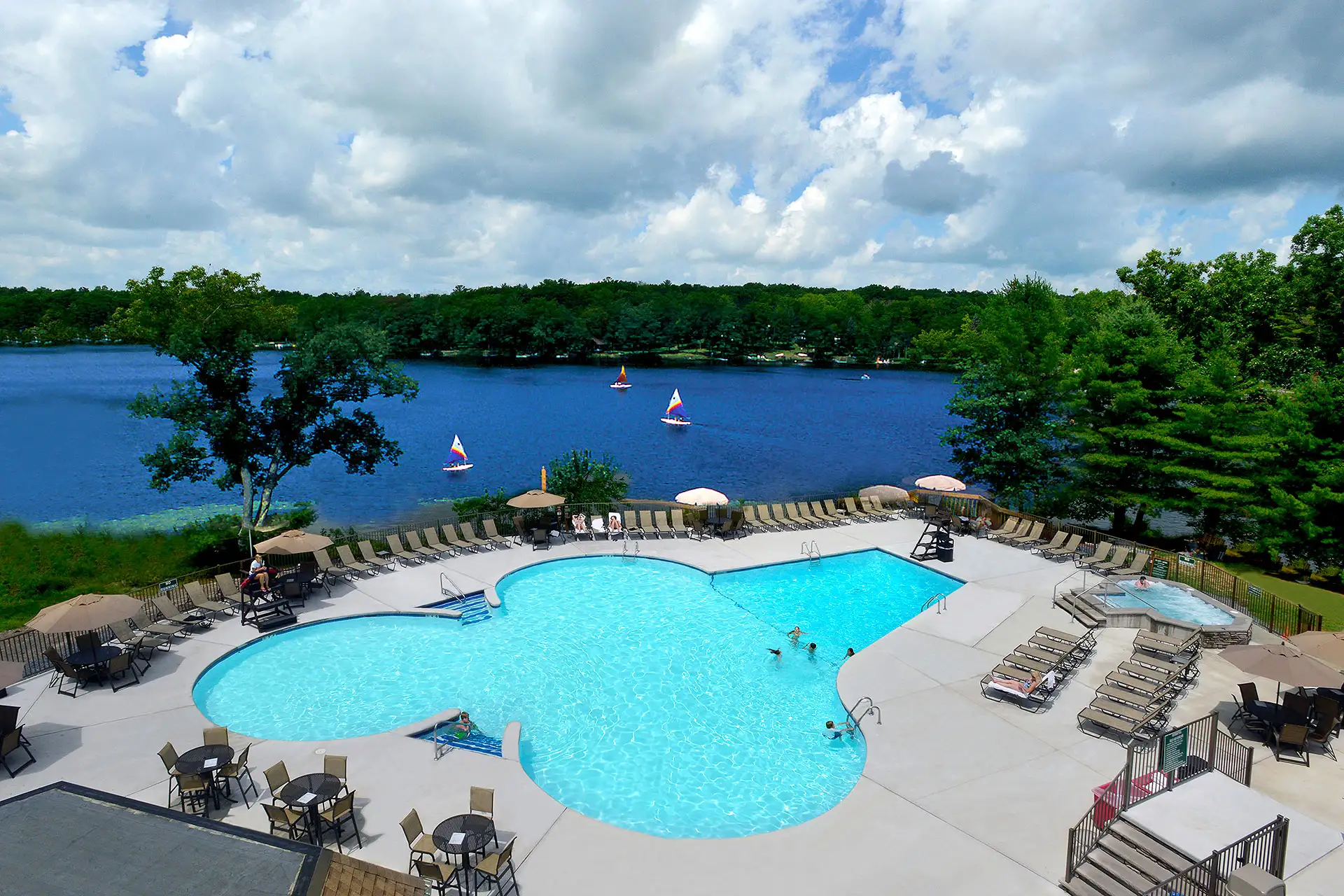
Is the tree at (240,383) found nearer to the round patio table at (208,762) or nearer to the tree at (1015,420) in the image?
the round patio table at (208,762)

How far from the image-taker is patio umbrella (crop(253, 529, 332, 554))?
17.9m

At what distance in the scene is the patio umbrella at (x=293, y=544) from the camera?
17.9m

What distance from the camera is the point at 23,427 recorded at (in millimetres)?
51094

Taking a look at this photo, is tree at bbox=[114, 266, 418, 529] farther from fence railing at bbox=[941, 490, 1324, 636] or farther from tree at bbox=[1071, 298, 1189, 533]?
tree at bbox=[1071, 298, 1189, 533]

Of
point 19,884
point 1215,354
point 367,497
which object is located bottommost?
point 367,497

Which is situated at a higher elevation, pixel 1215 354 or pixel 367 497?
pixel 1215 354

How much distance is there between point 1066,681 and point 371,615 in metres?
16.1

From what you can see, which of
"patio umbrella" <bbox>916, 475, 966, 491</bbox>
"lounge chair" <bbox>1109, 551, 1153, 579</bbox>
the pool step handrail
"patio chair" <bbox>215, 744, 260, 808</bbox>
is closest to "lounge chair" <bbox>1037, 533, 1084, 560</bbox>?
"lounge chair" <bbox>1109, 551, 1153, 579</bbox>

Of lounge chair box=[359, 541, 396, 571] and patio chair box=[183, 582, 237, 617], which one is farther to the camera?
lounge chair box=[359, 541, 396, 571]

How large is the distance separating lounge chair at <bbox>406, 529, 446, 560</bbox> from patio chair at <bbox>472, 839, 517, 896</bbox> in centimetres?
1376

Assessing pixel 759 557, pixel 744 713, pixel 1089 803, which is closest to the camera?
pixel 1089 803

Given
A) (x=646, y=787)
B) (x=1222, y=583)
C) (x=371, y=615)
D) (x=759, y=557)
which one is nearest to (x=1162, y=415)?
(x=1222, y=583)

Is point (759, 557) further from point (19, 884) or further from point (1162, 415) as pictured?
point (19, 884)

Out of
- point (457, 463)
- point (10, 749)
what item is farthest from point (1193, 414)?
point (457, 463)
